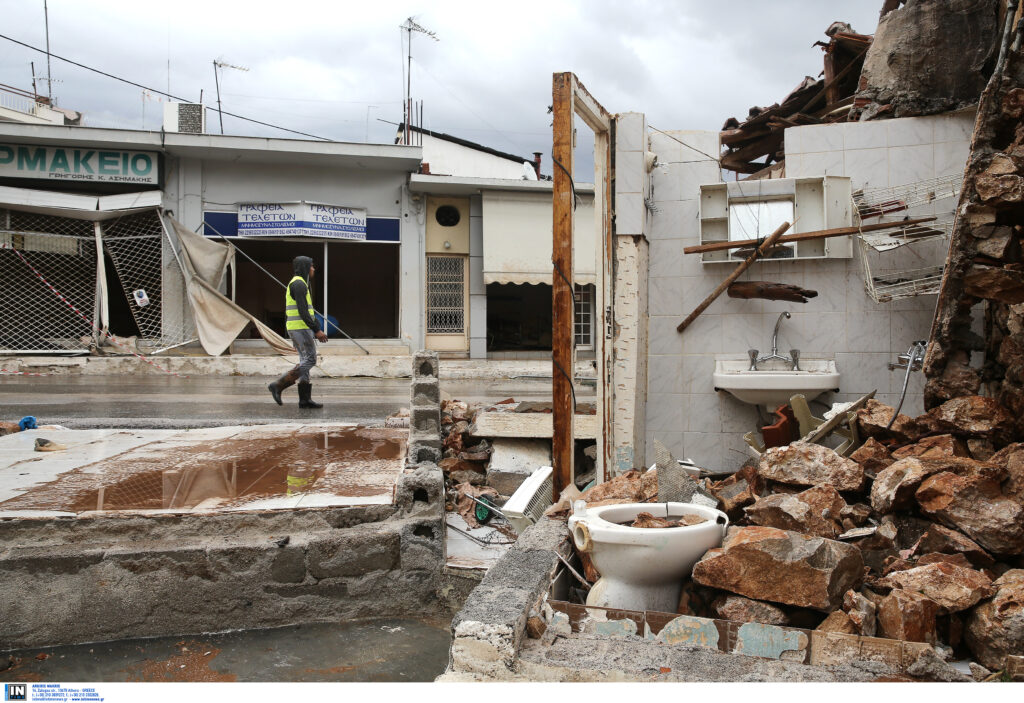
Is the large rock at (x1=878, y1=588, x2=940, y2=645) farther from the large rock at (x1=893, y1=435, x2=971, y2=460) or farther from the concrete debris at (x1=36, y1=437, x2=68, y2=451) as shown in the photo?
the concrete debris at (x1=36, y1=437, x2=68, y2=451)

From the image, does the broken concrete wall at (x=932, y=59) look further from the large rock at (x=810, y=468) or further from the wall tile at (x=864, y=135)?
the large rock at (x=810, y=468)

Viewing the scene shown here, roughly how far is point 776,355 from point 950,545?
3045mm

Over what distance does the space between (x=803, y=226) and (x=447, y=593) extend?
4206mm

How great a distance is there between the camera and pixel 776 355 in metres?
6.04

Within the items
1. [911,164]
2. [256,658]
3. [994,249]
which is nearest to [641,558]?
[256,658]

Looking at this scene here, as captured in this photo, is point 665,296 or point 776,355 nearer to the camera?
point 776,355

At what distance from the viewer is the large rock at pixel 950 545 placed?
3.06 m

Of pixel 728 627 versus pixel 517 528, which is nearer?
pixel 728 627

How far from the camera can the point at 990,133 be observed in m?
3.67

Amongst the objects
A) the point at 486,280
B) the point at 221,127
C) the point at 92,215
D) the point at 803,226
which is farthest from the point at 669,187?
the point at 221,127

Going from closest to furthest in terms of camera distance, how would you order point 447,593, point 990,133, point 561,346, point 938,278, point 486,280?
point 990,133 → point 447,593 → point 561,346 → point 938,278 → point 486,280

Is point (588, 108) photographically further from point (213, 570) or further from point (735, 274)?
point (213, 570)

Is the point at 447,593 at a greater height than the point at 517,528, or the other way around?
the point at 517,528

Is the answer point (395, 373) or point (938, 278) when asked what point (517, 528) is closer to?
point (938, 278)
